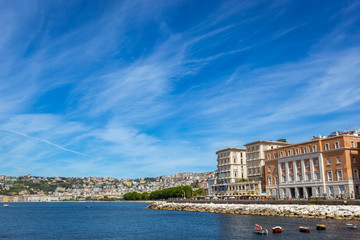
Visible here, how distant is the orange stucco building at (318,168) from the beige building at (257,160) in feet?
43.8

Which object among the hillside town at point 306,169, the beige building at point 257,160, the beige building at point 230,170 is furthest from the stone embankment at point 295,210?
the beige building at point 230,170

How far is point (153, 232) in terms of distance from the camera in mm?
58156

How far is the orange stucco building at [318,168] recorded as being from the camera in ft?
268

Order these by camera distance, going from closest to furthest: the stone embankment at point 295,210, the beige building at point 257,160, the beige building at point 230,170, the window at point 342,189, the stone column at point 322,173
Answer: the stone embankment at point 295,210
the window at point 342,189
the stone column at point 322,173
the beige building at point 257,160
the beige building at point 230,170

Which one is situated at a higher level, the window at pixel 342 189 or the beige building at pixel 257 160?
the beige building at pixel 257 160

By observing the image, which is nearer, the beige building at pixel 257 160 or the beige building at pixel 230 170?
the beige building at pixel 257 160

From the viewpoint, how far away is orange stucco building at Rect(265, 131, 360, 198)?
8156cm

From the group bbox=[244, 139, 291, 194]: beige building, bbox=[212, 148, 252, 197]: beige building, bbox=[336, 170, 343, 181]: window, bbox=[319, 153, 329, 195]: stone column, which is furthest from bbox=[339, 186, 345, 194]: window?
bbox=[212, 148, 252, 197]: beige building

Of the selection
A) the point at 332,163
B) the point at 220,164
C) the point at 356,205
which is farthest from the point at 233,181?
the point at 356,205

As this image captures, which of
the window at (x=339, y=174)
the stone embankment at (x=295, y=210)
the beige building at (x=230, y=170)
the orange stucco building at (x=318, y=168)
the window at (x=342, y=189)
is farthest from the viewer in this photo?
the beige building at (x=230, y=170)

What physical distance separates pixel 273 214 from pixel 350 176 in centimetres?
2188

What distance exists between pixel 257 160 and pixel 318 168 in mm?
34888

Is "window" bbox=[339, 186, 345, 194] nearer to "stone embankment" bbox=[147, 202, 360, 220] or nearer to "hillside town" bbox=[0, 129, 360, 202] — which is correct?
"hillside town" bbox=[0, 129, 360, 202]

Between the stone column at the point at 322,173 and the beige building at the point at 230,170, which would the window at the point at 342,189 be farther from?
the beige building at the point at 230,170
